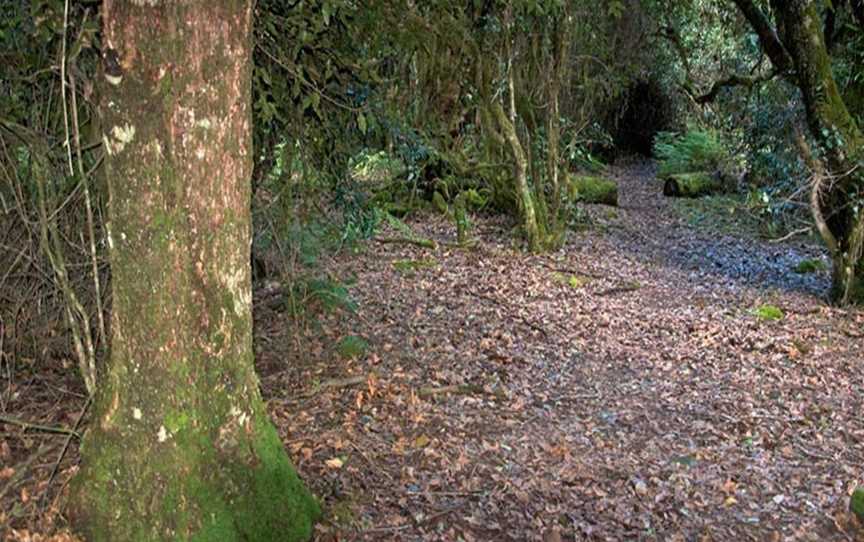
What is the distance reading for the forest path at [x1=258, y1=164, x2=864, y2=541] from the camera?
14.6ft

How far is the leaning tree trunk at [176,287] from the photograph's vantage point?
308 cm

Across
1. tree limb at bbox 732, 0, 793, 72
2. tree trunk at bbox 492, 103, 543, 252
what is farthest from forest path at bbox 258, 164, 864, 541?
tree limb at bbox 732, 0, 793, 72

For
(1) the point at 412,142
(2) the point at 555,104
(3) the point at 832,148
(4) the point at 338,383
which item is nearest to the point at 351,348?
(4) the point at 338,383

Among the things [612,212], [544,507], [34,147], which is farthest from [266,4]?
[612,212]

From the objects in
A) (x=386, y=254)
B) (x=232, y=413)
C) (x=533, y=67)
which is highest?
(x=533, y=67)

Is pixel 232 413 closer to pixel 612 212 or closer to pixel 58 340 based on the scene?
pixel 58 340

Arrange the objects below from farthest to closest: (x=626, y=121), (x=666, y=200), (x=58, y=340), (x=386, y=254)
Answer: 1. (x=626, y=121)
2. (x=666, y=200)
3. (x=386, y=254)
4. (x=58, y=340)

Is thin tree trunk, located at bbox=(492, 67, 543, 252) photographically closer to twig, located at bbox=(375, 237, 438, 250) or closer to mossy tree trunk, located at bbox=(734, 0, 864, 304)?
twig, located at bbox=(375, 237, 438, 250)

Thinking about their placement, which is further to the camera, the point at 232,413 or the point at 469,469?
the point at 469,469

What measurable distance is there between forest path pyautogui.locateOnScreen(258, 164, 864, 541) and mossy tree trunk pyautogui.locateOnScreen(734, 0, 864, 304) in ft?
2.12

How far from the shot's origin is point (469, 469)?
479 cm

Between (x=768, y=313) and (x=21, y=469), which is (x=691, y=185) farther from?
(x=21, y=469)

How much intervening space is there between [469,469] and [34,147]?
10.6 feet

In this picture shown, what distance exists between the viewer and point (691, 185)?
18422mm
